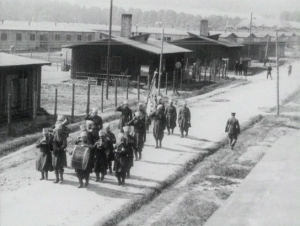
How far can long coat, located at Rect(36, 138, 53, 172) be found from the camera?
1214cm

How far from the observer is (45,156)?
40.2 feet

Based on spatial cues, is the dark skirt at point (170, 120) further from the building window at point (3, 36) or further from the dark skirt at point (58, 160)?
the building window at point (3, 36)

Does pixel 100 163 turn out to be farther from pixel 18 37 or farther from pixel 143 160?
pixel 18 37

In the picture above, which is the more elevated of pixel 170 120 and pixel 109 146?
pixel 170 120

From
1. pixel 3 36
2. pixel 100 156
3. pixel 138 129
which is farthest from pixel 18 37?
pixel 100 156

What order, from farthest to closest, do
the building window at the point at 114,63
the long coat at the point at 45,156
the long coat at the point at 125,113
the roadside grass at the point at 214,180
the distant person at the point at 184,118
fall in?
the building window at the point at 114,63 → the distant person at the point at 184,118 → the long coat at the point at 125,113 → the long coat at the point at 45,156 → the roadside grass at the point at 214,180

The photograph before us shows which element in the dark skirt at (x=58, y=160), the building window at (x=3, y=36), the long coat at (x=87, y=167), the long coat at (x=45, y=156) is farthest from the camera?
the building window at (x=3, y=36)

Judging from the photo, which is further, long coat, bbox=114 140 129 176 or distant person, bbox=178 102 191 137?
distant person, bbox=178 102 191 137

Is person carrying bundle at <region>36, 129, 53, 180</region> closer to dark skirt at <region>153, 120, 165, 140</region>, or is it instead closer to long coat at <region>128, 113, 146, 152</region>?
long coat at <region>128, 113, 146, 152</region>

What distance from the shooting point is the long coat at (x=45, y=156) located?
1214cm

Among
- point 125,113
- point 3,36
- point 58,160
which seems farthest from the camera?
point 3,36

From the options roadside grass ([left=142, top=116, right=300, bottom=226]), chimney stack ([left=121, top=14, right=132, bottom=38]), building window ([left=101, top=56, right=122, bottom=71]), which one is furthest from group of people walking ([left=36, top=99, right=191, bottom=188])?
chimney stack ([left=121, top=14, right=132, bottom=38])

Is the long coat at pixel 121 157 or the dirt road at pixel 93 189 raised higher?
the long coat at pixel 121 157

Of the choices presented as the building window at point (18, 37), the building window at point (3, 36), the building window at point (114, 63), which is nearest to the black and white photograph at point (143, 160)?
the building window at point (114, 63)
